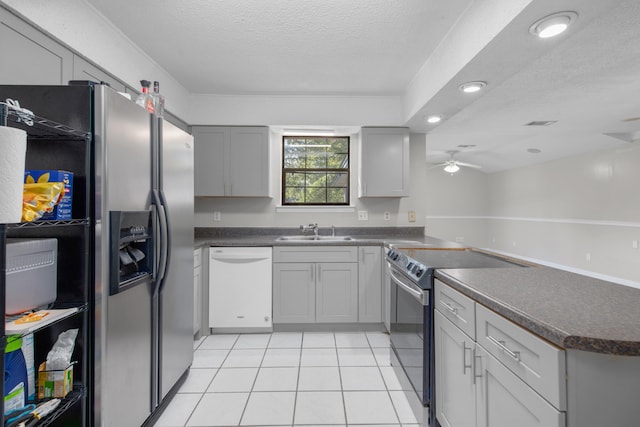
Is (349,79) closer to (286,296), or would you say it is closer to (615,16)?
(615,16)

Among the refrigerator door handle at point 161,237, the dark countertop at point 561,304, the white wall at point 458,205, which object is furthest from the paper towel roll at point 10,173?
the white wall at point 458,205

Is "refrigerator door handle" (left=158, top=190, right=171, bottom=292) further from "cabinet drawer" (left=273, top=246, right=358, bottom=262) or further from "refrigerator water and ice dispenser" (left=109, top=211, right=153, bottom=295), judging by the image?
"cabinet drawer" (left=273, top=246, right=358, bottom=262)

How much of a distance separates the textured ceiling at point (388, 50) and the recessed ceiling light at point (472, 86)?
7 cm

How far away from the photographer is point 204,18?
2.06m

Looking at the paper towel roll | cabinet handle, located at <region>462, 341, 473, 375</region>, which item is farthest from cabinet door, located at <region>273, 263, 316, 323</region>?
the paper towel roll

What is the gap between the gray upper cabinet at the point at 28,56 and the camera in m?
1.43

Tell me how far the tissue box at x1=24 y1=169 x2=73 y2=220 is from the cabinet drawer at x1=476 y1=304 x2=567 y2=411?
→ 5.52 ft

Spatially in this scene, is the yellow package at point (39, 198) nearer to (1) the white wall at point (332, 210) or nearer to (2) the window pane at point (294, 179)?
(1) the white wall at point (332, 210)

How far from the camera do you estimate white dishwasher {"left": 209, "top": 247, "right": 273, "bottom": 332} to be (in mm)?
2977

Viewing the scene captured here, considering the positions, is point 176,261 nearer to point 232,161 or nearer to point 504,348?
point 232,161

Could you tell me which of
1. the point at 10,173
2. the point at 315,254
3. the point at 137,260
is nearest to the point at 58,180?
the point at 10,173

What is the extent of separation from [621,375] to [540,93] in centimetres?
330

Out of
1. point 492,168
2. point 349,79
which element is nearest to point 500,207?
point 492,168

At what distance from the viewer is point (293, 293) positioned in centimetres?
303
